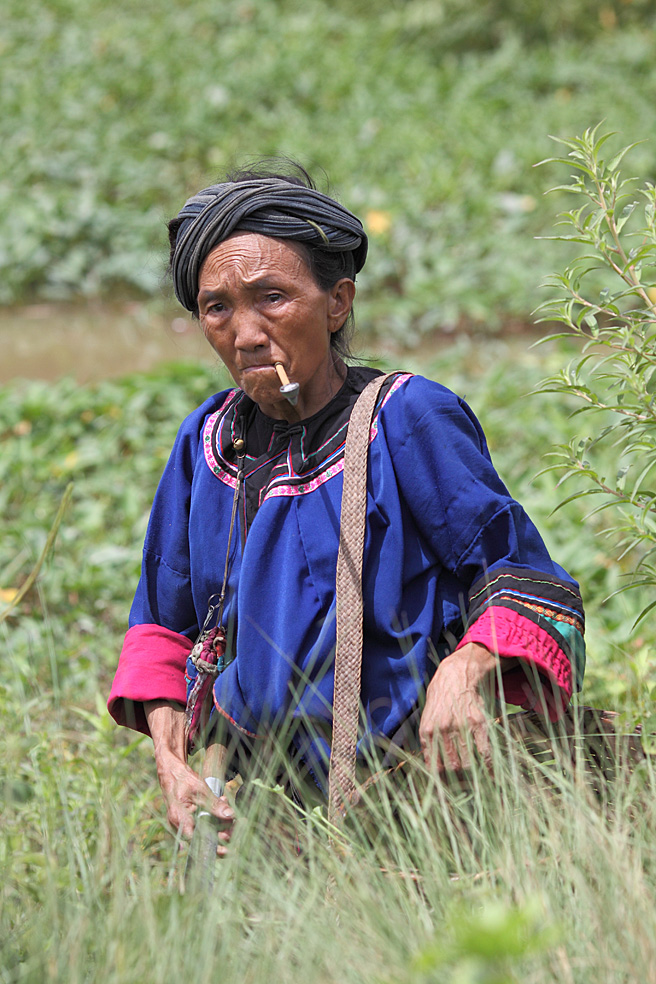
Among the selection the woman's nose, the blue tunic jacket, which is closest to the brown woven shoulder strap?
the blue tunic jacket

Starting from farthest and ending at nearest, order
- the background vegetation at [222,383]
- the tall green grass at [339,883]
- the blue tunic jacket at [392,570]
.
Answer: the blue tunic jacket at [392,570]
the background vegetation at [222,383]
the tall green grass at [339,883]

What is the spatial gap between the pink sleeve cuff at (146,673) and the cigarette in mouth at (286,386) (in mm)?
599

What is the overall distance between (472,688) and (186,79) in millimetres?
7463

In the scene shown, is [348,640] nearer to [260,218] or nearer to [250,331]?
[250,331]

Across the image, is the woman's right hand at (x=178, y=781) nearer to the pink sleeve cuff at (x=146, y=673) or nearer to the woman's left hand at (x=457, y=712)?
the pink sleeve cuff at (x=146, y=673)

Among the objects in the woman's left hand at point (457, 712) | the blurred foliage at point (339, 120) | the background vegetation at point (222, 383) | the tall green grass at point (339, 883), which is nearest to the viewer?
the tall green grass at point (339, 883)

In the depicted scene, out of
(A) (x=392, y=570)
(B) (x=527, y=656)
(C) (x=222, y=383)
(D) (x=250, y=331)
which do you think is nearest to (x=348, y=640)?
(A) (x=392, y=570)

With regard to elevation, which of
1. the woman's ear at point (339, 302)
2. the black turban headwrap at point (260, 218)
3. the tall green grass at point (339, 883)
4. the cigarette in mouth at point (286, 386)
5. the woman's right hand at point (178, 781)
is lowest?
the tall green grass at point (339, 883)

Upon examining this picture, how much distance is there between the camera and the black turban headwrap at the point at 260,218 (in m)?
1.89

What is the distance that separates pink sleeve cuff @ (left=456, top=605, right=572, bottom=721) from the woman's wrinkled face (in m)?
0.58

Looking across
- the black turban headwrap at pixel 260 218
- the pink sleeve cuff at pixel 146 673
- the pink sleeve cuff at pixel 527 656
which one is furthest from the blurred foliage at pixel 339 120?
the pink sleeve cuff at pixel 527 656

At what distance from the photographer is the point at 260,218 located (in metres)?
1.90

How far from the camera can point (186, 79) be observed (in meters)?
8.14

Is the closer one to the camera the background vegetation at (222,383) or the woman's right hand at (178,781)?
the background vegetation at (222,383)
